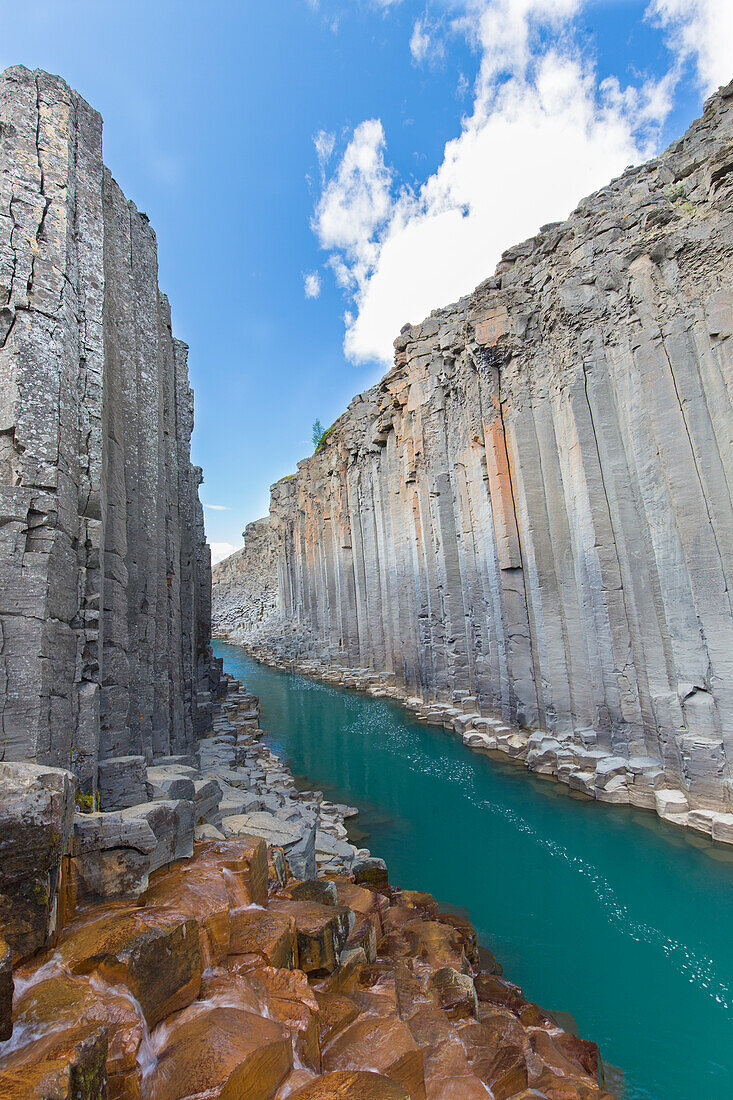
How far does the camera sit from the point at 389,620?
23344 mm

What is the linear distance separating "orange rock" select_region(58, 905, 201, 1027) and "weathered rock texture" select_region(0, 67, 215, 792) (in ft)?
7.15

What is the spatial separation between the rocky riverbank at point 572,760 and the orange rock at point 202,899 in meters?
7.63

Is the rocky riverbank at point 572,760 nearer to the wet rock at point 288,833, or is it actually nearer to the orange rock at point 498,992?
the orange rock at point 498,992

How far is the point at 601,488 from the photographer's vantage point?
1077 centimetres

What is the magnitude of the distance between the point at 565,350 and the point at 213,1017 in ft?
42.0

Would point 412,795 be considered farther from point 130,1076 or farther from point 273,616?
point 273,616

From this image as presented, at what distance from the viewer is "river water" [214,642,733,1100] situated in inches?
190

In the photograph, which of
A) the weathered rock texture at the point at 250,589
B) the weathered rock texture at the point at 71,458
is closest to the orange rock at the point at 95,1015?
the weathered rock texture at the point at 71,458

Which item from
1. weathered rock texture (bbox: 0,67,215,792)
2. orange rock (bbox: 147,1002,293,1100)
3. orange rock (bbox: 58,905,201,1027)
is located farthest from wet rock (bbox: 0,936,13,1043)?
weathered rock texture (bbox: 0,67,215,792)

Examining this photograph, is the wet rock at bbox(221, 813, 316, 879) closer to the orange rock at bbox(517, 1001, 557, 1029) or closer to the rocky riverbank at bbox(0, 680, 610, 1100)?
the rocky riverbank at bbox(0, 680, 610, 1100)

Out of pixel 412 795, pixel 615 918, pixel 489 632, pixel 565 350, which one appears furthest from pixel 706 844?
pixel 565 350

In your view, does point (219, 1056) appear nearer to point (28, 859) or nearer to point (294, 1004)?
point (294, 1004)

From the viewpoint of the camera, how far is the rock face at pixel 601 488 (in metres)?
8.65

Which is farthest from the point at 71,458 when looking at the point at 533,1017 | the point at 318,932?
the point at 533,1017
